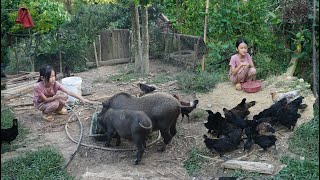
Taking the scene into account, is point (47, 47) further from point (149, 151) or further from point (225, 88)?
point (149, 151)

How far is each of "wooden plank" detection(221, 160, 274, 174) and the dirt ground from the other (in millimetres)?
140

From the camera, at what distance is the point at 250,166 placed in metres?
5.52

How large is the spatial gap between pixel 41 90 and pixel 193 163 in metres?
3.72

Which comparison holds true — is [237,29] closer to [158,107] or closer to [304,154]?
[158,107]

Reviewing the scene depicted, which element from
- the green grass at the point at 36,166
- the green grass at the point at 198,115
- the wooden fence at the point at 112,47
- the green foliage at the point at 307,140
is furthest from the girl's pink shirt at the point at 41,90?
the wooden fence at the point at 112,47

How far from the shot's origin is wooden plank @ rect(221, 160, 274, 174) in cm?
544

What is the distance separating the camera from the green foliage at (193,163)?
5.74 meters

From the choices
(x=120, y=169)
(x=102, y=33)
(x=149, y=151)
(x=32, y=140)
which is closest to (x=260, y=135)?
(x=149, y=151)

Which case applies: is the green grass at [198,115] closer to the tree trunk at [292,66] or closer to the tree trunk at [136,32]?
the tree trunk at [292,66]

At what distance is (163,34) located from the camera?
1487 centimetres

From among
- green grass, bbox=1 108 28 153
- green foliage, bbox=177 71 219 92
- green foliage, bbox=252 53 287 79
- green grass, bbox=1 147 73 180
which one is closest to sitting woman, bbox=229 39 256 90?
green foliage, bbox=177 71 219 92

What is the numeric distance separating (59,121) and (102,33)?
8.16 metres

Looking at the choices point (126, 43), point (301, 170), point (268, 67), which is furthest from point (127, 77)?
point (301, 170)

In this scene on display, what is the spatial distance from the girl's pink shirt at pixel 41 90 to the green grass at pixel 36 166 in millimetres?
1991
